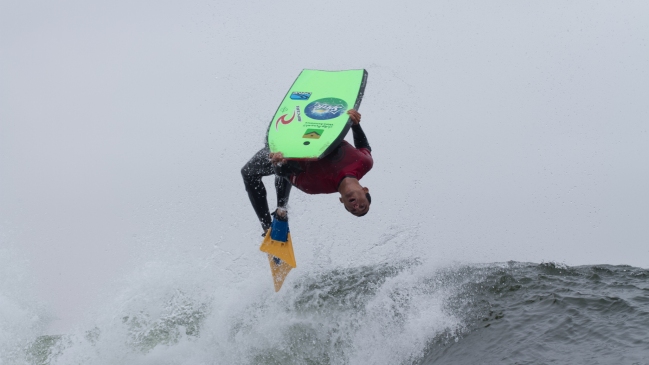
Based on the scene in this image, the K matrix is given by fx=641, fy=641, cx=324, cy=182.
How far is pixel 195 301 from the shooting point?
33.2 ft

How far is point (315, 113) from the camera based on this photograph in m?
8.45

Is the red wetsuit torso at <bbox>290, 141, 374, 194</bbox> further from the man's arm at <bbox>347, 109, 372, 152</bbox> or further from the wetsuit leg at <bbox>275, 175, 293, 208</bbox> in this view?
the wetsuit leg at <bbox>275, 175, 293, 208</bbox>

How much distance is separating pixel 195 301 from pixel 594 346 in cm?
589

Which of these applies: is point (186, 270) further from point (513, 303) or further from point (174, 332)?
point (513, 303)

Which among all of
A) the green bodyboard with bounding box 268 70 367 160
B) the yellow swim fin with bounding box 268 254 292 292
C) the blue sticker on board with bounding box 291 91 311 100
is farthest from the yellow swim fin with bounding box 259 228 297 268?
the blue sticker on board with bounding box 291 91 311 100

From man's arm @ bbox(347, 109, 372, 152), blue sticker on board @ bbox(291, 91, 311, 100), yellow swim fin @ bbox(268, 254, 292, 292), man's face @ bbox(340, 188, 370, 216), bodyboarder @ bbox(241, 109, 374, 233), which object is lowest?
yellow swim fin @ bbox(268, 254, 292, 292)

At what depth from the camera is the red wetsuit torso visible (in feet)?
24.0

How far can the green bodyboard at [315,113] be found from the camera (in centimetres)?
761

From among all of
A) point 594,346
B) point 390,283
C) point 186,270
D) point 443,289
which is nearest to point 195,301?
point 186,270

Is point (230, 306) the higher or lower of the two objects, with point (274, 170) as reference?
lower

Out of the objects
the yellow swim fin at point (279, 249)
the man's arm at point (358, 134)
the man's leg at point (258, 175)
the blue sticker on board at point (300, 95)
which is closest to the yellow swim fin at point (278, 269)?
the yellow swim fin at point (279, 249)

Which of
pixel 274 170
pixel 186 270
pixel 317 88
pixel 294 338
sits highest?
pixel 317 88

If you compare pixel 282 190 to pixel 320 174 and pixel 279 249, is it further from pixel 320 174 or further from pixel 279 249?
pixel 320 174

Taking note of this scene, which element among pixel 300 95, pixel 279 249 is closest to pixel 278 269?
pixel 279 249
